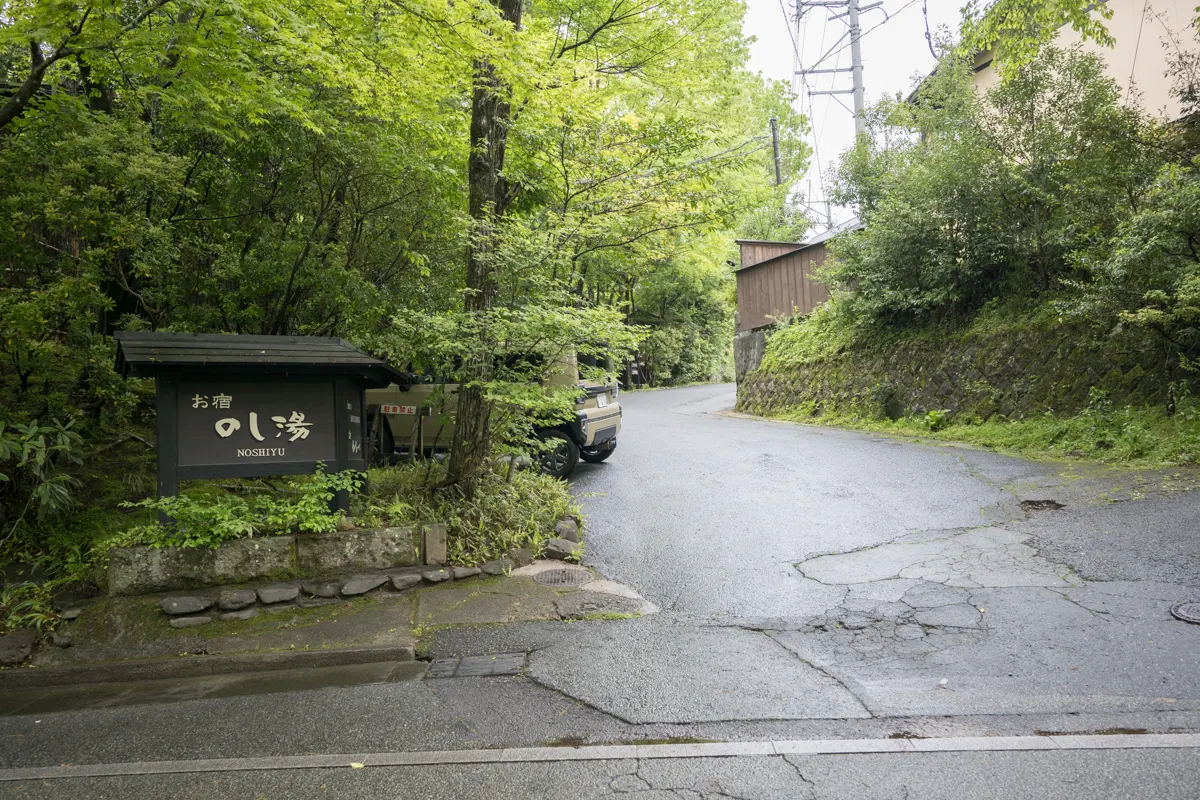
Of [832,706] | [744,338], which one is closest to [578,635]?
[832,706]

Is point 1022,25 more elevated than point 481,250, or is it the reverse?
point 1022,25

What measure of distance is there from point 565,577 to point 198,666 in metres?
2.92

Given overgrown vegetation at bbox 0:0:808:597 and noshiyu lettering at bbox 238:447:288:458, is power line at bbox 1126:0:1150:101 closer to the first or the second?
overgrown vegetation at bbox 0:0:808:597

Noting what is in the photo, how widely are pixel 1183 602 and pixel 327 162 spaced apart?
8.76m

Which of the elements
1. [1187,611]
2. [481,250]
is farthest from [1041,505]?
[481,250]

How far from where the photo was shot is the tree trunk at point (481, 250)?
6664mm

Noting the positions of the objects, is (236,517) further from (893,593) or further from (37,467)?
(893,593)

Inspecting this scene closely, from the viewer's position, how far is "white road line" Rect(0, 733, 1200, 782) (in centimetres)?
348

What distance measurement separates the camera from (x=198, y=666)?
5.00m

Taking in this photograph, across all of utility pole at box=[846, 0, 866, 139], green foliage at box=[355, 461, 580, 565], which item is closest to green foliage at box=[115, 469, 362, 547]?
green foliage at box=[355, 461, 580, 565]

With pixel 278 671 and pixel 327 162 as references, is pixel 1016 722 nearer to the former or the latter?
pixel 278 671

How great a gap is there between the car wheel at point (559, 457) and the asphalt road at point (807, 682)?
2.58m

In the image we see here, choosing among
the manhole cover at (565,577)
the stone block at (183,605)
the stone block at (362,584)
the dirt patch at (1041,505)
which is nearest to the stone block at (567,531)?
the manhole cover at (565,577)

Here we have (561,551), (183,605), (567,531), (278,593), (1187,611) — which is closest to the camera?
(1187,611)
